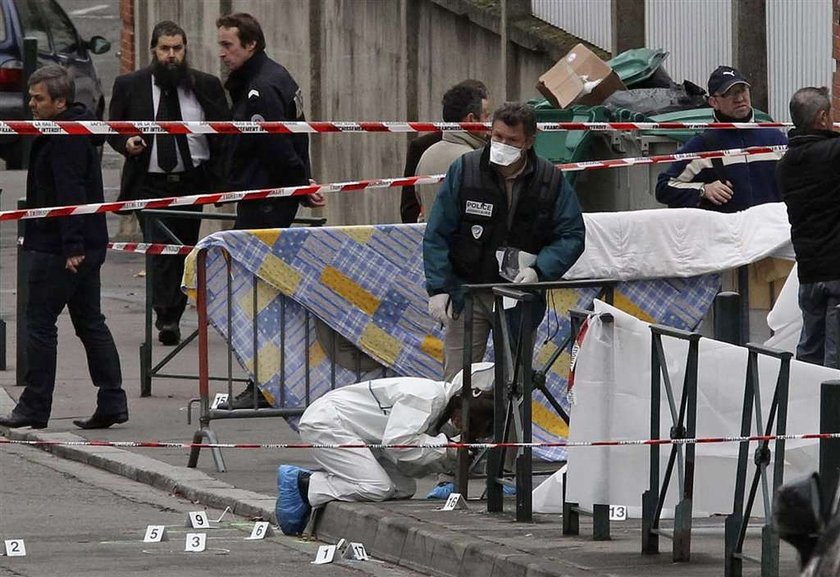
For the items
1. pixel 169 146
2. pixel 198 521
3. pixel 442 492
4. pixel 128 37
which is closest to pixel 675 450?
pixel 442 492

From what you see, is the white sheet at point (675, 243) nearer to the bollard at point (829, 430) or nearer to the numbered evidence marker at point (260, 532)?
the numbered evidence marker at point (260, 532)

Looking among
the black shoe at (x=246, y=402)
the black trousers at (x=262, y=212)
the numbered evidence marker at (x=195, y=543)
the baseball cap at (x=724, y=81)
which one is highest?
the baseball cap at (x=724, y=81)

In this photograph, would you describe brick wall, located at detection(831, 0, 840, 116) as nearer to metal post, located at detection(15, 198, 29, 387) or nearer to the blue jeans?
the blue jeans

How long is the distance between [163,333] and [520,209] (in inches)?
223

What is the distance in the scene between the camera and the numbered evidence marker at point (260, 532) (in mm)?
8883

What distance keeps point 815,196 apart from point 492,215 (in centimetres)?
157

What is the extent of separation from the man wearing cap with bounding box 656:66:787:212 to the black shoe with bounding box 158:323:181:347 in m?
4.22

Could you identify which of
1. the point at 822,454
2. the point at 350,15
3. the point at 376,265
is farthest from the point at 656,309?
the point at 350,15

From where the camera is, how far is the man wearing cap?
37.7 feet

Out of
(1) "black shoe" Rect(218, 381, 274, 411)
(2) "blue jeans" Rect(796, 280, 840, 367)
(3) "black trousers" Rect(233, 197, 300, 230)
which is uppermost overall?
(3) "black trousers" Rect(233, 197, 300, 230)

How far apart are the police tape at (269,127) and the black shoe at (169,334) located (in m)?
2.67

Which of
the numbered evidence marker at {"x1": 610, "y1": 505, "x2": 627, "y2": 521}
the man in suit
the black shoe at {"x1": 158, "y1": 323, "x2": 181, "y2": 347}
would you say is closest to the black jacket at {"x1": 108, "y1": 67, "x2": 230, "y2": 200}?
the man in suit

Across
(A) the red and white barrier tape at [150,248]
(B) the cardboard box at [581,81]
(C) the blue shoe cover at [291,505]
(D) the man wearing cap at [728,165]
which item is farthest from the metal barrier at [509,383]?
(B) the cardboard box at [581,81]

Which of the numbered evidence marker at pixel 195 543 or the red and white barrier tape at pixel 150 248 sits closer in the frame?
the numbered evidence marker at pixel 195 543
